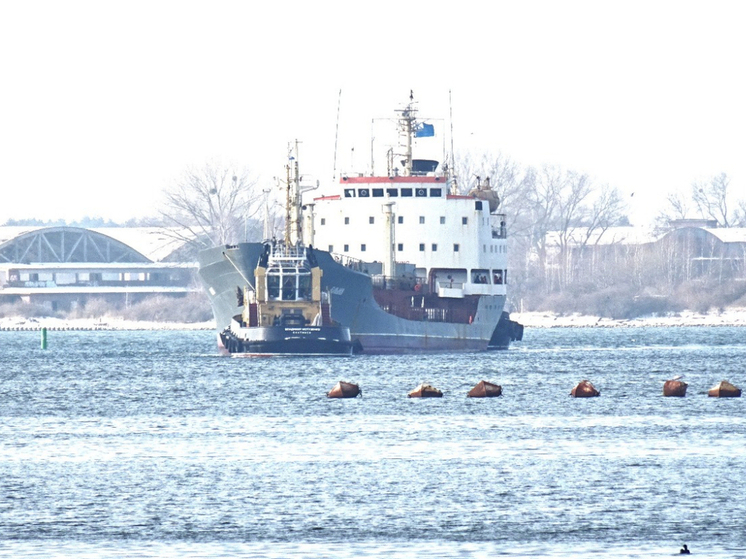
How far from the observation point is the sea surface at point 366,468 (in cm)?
2827

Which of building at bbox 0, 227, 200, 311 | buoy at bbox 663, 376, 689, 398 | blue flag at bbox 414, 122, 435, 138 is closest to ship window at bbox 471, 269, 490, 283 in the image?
blue flag at bbox 414, 122, 435, 138

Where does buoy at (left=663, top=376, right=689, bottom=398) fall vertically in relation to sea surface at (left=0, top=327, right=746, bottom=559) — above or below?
above

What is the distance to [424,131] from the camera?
99438mm

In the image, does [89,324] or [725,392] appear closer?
[725,392]

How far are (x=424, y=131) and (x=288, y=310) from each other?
24670mm

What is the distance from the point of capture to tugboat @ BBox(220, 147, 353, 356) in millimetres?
77188

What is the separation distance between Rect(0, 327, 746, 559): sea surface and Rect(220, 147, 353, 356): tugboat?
5629mm

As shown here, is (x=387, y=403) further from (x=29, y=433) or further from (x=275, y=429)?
(x=29, y=433)

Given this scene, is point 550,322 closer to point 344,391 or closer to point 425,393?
point 425,393

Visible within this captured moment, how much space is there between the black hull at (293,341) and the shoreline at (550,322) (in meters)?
79.7

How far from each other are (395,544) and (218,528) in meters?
3.43

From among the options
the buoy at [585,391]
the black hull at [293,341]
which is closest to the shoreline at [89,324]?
the black hull at [293,341]

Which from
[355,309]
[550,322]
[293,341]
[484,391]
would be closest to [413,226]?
A: [355,309]

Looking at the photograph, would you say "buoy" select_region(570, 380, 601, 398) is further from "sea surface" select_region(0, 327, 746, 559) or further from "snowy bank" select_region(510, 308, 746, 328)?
"snowy bank" select_region(510, 308, 746, 328)
